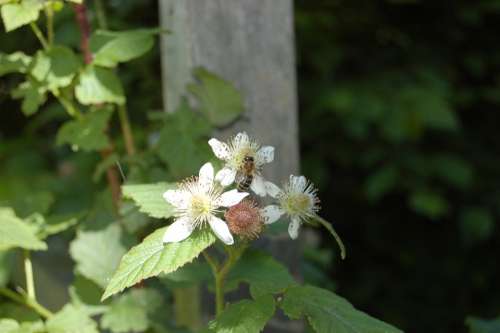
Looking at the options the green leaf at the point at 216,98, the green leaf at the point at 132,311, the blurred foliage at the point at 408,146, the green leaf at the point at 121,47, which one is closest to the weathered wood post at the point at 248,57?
the green leaf at the point at 216,98

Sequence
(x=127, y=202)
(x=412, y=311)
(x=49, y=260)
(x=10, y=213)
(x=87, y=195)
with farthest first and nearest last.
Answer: (x=412, y=311) → (x=49, y=260) → (x=87, y=195) → (x=127, y=202) → (x=10, y=213)

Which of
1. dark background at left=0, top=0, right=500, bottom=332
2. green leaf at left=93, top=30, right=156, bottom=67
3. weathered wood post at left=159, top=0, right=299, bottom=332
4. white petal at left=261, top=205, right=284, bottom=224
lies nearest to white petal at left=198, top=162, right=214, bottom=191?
white petal at left=261, top=205, right=284, bottom=224

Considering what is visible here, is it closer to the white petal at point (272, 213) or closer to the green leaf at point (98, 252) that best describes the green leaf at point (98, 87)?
the green leaf at point (98, 252)

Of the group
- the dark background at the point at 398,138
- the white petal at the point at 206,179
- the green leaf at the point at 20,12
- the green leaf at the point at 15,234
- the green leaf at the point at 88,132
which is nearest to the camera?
the white petal at the point at 206,179

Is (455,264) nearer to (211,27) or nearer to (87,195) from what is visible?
(87,195)

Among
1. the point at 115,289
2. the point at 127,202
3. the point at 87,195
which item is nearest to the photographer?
the point at 115,289

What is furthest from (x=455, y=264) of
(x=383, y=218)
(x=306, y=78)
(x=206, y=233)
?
(x=206, y=233)

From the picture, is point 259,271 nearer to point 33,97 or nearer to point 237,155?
point 237,155
